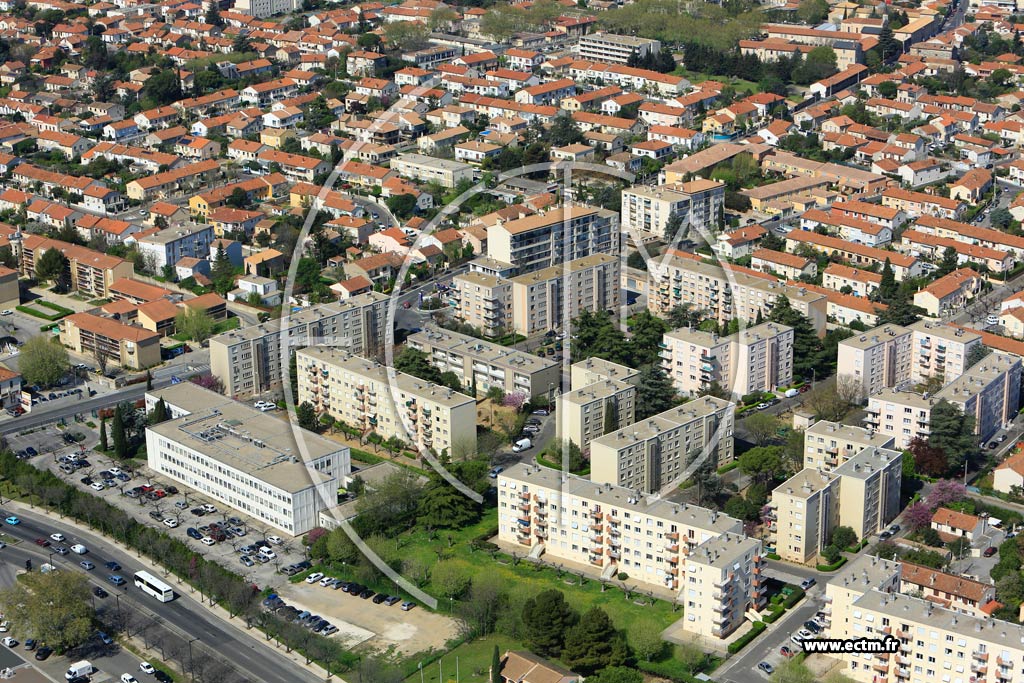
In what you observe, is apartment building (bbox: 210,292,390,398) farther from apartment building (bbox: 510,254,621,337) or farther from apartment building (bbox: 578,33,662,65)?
Answer: apartment building (bbox: 578,33,662,65)

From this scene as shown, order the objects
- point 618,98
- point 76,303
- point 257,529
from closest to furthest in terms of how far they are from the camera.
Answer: point 257,529 → point 76,303 → point 618,98

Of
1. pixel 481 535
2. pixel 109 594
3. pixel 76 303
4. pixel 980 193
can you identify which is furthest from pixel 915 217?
pixel 109 594

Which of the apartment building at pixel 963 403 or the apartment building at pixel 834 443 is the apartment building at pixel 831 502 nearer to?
the apartment building at pixel 834 443

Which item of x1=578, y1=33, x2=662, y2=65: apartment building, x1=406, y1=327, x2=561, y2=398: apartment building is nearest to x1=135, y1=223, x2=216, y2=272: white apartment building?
x1=406, y1=327, x2=561, y2=398: apartment building

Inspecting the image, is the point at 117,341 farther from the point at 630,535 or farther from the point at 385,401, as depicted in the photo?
the point at 630,535

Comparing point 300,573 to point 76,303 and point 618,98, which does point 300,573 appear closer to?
point 76,303

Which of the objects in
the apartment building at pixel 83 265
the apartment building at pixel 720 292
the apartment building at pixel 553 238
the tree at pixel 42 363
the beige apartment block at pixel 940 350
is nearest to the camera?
the beige apartment block at pixel 940 350

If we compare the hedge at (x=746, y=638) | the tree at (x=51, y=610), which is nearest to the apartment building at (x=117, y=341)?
the tree at (x=51, y=610)

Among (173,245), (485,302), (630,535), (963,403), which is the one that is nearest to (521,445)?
(630,535)
